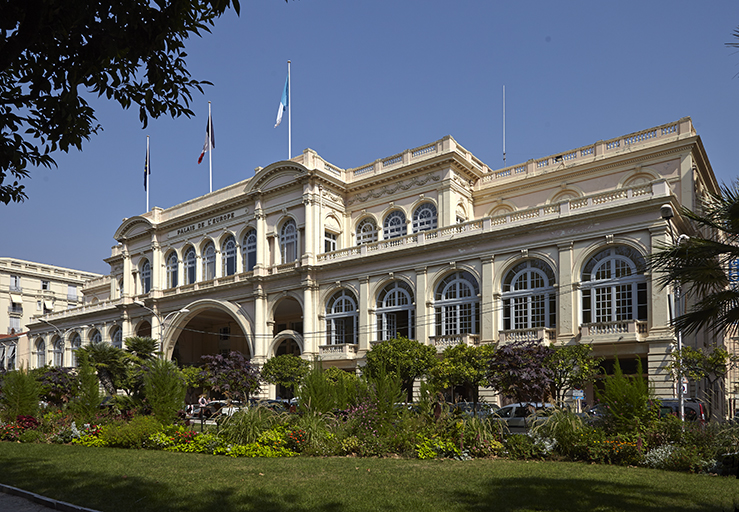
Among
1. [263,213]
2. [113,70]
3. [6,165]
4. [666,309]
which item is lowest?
[666,309]

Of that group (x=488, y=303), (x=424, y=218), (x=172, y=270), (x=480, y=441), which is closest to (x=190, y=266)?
(x=172, y=270)

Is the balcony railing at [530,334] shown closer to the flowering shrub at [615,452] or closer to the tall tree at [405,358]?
the tall tree at [405,358]

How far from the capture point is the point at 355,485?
11.4 meters

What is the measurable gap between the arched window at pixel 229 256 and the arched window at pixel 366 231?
10520 mm

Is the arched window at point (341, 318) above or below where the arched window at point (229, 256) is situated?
below

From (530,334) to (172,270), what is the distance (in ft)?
109

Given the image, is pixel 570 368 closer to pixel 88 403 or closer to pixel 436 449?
pixel 436 449

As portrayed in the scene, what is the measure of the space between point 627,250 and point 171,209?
125ft

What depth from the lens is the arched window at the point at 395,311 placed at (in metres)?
36.0

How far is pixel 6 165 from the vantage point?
27.6 feet

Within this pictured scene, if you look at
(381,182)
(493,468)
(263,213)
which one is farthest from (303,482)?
(263,213)

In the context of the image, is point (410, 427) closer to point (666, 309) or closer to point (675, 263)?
point (675, 263)

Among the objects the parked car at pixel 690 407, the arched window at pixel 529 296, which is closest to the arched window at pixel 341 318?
the arched window at pixel 529 296

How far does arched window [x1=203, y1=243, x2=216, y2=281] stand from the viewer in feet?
159
